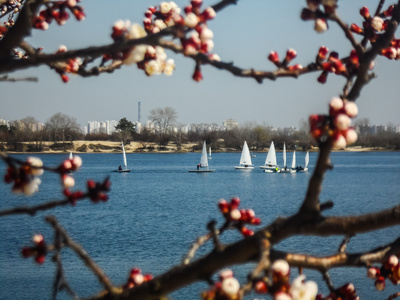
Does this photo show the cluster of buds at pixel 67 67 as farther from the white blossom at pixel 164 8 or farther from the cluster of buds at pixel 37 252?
the cluster of buds at pixel 37 252

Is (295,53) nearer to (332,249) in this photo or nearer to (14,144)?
(332,249)

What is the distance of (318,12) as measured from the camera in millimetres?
1773

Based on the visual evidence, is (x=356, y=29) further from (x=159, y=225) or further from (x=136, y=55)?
(x=159, y=225)

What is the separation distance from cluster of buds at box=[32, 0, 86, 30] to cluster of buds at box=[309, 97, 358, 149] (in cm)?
107

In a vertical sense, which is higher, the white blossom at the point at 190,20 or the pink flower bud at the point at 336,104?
the white blossom at the point at 190,20

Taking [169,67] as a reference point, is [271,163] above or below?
below

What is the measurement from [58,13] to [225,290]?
1362mm

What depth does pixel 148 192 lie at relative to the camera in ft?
203

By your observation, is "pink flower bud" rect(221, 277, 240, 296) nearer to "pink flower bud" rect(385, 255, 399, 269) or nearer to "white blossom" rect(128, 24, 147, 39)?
"white blossom" rect(128, 24, 147, 39)

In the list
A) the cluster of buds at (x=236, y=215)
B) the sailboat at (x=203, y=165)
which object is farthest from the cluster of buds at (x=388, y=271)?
the sailboat at (x=203, y=165)

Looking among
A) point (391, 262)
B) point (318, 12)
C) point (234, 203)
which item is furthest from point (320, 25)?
point (391, 262)

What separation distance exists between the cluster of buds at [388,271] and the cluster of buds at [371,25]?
0.85 metres

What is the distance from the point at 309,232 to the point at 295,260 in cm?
16

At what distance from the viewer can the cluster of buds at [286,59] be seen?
6.29 feet
